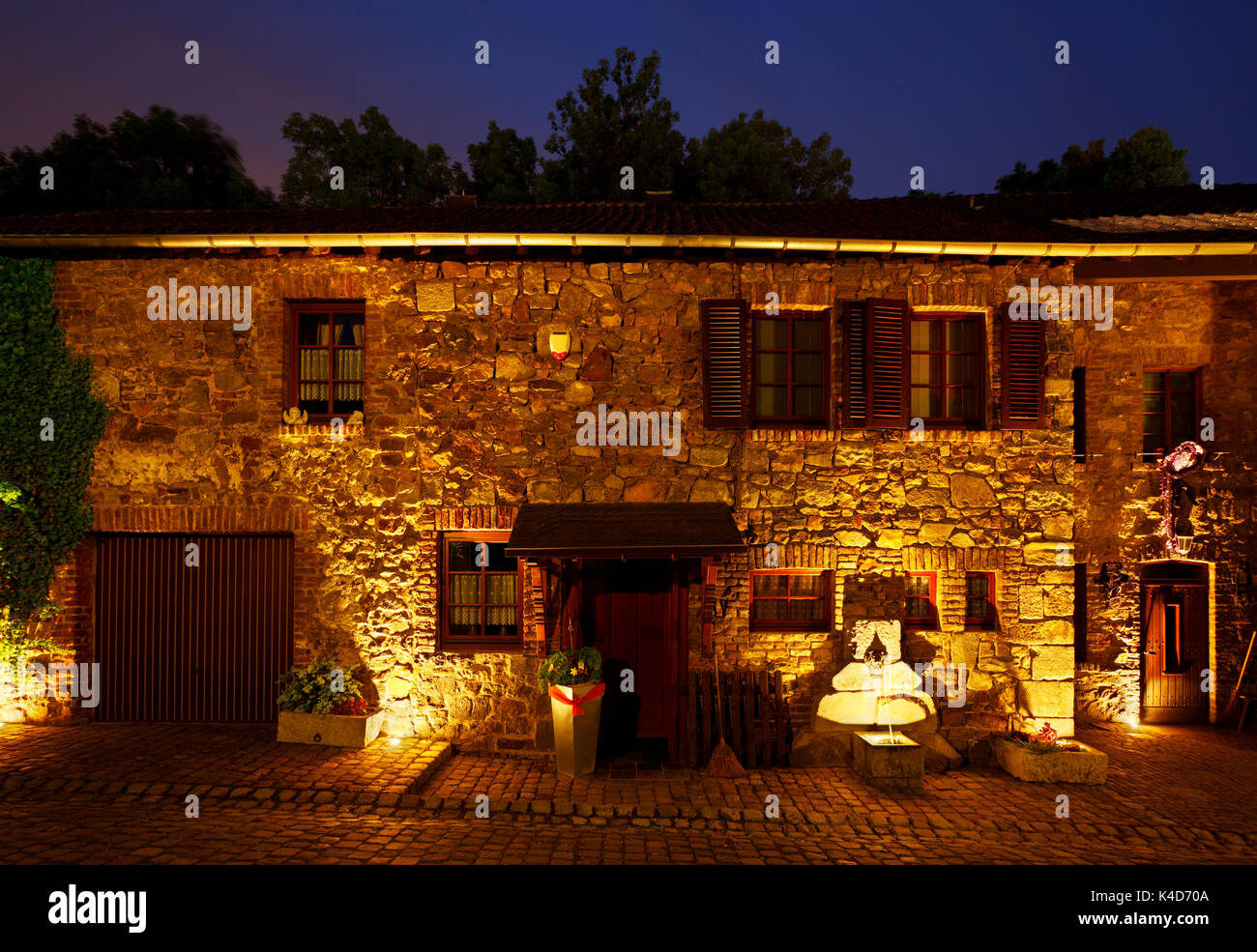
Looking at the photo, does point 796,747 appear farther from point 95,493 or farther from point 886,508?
point 95,493

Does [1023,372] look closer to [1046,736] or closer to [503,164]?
[1046,736]

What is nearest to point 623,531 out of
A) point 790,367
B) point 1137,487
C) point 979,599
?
point 790,367

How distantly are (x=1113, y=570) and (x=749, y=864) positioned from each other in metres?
7.38

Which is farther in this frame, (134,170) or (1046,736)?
(134,170)

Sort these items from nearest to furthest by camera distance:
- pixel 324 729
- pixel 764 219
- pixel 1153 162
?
1. pixel 324 729
2. pixel 764 219
3. pixel 1153 162

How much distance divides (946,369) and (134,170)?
1908 cm

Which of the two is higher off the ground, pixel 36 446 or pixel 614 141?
pixel 614 141

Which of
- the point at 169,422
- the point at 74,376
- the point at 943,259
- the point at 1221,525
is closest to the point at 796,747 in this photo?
the point at 943,259

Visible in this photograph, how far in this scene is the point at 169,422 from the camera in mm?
7801

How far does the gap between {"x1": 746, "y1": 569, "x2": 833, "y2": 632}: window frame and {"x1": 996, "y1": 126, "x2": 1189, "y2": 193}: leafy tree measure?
1281 centimetres

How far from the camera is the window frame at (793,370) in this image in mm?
7914

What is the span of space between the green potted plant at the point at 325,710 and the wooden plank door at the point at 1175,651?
33.6 ft

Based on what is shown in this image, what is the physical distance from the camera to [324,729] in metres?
7.32

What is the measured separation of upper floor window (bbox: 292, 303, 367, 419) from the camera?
7.98 metres
